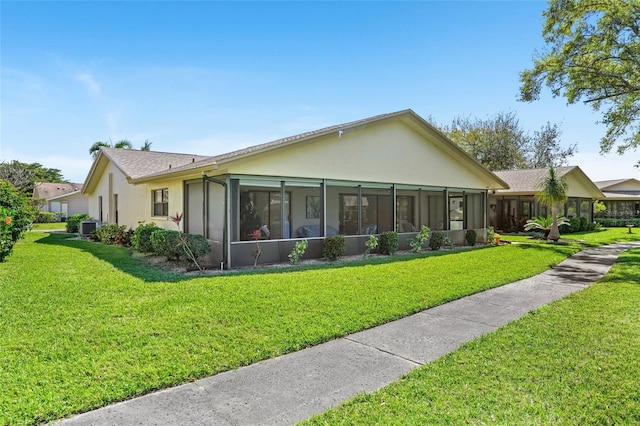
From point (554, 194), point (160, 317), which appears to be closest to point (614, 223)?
point (554, 194)

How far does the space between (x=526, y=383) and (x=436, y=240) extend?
39.6ft

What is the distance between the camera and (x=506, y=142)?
4147 cm

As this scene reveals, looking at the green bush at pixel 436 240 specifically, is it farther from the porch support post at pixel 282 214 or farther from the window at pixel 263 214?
the porch support post at pixel 282 214

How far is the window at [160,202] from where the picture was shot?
15.2 meters

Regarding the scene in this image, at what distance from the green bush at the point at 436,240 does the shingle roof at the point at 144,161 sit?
36.0ft

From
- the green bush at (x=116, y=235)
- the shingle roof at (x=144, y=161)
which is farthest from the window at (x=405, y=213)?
the green bush at (x=116, y=235)

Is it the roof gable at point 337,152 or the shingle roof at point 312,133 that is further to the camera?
the shingle roof at point 312,133

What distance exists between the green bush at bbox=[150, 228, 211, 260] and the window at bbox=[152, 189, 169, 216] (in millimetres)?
3791

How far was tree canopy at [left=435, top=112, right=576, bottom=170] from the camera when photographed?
4150 centimetres

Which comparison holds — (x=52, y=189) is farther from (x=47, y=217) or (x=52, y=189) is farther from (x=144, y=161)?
(x=144, y=161)

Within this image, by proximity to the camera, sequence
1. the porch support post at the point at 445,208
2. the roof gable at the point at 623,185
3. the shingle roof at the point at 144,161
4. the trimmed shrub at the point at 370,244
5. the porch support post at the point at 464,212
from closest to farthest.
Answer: the trimmed shrub at the point at 370,244 < the porch support post at the point at 445,208 < the shingle roof at the point at 144,161 < the porch support post at the point at 464,212 < the roof gable at the point at 623,185

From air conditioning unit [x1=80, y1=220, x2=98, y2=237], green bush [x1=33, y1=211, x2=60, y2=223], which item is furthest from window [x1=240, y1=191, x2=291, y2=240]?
green bush [x1=33, y1=211, x2=60, y2=223]

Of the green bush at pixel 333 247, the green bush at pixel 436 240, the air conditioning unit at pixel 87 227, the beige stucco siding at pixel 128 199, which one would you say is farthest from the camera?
the air conditioning unit at pixel 87 227

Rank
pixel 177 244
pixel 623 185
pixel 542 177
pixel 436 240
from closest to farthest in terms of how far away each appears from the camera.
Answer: pixel 177 244 < pixel 436 240 < pixel 542 177 < pixel 623 185
